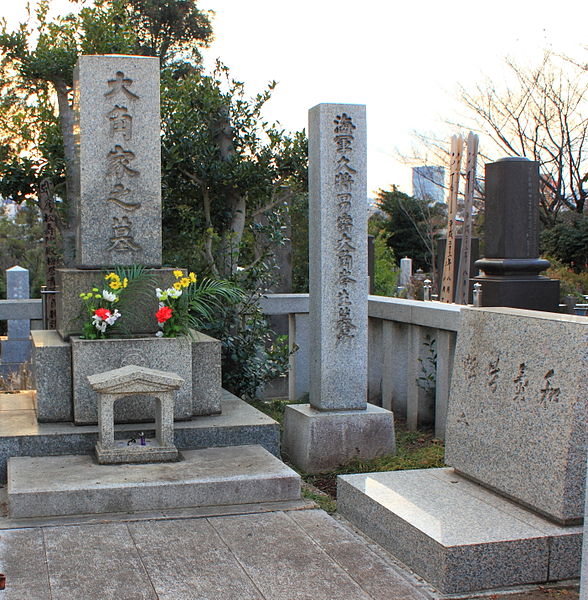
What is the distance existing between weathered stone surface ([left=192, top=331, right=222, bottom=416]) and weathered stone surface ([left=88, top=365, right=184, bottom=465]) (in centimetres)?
80

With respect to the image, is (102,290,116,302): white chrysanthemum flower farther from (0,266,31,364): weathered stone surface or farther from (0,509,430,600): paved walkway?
(0,266,31,364): weathered stone surface

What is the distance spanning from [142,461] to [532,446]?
2.59 m

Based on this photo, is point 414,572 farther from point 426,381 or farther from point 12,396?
point 12,396

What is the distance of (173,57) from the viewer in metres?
20.4

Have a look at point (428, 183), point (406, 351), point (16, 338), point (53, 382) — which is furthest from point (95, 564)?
point (428, 183)

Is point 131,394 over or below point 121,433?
over

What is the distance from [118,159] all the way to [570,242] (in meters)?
18.2

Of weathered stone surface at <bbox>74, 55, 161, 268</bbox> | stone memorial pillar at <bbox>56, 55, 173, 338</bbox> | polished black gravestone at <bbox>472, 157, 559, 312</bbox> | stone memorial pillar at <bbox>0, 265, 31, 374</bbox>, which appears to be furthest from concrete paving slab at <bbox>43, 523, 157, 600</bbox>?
stone memorial pillar at <bbox>0, 265, 31, 374</bbox>

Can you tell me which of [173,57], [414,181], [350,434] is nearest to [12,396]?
[350,434]

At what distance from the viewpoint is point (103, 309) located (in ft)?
19.7

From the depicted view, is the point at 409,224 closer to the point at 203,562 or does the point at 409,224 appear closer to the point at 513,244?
the point at 513,244

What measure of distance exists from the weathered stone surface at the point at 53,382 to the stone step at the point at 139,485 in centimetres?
58

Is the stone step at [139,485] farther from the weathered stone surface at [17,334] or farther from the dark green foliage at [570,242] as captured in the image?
the dark green foliage at [570,242]

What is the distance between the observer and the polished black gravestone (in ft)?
30.9
